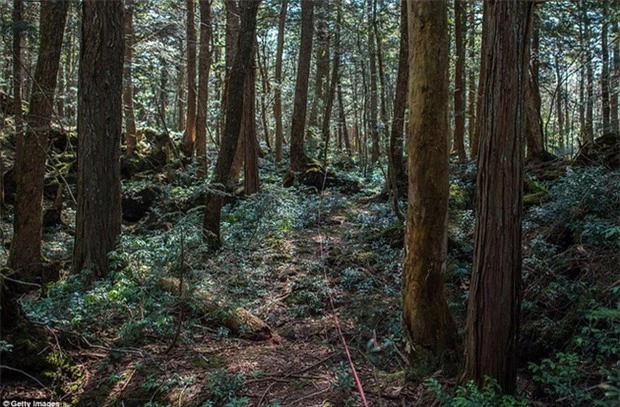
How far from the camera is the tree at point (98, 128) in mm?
7180

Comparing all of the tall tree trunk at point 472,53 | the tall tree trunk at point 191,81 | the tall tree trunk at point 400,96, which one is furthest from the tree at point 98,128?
the tall tree trunk at point 472,53

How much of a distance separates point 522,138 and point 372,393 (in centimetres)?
266

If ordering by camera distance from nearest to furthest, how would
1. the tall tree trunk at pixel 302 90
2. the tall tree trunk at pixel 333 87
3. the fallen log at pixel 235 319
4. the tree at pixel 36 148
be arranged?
the fallen log at pixel 235 319
the tree at pixel 36 148
the tall tree trunk at pixel 302 90
the tall tree trunk at pixel 333 87

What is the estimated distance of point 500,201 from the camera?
3465mm

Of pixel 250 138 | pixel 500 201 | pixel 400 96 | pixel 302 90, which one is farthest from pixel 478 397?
pixel 302 90

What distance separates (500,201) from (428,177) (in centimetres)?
133

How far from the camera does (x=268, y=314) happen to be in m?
6.77

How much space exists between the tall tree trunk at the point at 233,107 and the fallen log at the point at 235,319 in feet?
8.01

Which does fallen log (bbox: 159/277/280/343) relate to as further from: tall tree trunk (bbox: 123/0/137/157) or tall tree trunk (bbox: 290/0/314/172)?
tall tree trunk (bbox: 290/0/314/172)

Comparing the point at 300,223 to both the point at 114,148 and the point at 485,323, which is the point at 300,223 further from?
the point at 485,323

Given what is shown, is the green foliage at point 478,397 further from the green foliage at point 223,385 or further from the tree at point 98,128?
the tree at point 98,128

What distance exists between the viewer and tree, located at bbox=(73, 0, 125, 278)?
7180mm

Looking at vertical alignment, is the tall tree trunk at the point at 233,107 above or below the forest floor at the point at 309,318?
above

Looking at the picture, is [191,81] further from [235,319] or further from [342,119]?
[235,319]
